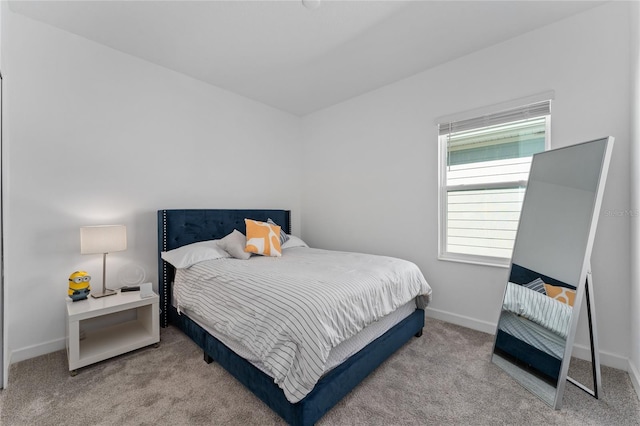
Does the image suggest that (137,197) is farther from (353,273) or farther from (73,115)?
(353,273)

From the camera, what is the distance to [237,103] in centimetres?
357

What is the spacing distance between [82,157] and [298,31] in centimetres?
221

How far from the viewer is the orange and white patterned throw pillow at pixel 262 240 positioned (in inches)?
111

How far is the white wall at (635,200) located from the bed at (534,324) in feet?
1.63

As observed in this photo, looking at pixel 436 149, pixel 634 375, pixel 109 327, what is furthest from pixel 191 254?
pixel 634 375

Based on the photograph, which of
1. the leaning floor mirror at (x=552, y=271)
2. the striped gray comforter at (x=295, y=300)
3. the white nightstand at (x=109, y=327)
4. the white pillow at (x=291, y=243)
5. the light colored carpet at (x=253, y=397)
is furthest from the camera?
the white pillow at (x=291, y=243)

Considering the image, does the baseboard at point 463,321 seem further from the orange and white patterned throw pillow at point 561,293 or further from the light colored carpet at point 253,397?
the orange and white patterned throw pillow at point 561,293

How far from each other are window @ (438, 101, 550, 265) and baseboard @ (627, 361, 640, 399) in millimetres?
988

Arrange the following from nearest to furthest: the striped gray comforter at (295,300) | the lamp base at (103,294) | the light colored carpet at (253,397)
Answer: the striped gray comforter at (295,300), the light colored carpet at (253,397), the lamp base at (103,294)

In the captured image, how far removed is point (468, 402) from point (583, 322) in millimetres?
1290

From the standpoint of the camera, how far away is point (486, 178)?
2678mm

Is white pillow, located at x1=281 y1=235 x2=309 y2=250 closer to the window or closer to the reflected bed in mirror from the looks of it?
the window

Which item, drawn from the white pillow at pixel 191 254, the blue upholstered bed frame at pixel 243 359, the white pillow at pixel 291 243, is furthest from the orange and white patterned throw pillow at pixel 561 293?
the white pillow at pixel 191 254

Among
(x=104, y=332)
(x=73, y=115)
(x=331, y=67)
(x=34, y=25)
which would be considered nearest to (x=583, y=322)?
(x=331, y=67)
